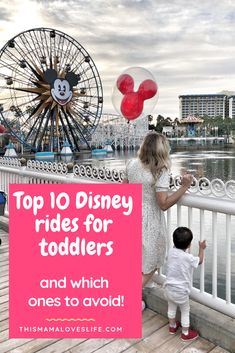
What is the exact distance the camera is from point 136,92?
543 cm

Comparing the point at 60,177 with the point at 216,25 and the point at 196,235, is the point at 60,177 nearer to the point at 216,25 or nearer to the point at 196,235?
the point at 196,235

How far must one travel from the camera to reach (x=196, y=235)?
601cm

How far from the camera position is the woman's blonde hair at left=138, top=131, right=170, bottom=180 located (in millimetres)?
2223

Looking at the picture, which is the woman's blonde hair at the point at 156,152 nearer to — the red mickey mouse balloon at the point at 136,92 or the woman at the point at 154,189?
the woman at the point at 154,189

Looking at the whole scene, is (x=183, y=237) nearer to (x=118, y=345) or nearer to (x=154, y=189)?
(x=154, y=189)

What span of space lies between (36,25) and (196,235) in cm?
2977

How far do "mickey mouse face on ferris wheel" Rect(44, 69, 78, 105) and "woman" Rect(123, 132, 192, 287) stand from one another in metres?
29.9

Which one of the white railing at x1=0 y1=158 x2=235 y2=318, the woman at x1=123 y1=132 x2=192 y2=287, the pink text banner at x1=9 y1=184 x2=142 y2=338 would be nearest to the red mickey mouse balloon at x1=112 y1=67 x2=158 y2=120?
the white railing at x1=0 y1=158 x2=235 y2=318

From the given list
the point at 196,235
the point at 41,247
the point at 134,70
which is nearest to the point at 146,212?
the point at 41,247

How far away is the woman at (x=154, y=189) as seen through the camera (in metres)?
2.23

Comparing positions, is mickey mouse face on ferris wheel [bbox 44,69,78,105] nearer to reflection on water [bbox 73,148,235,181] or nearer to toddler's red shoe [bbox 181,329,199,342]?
reflection on water [bbox 73,148,235,181]

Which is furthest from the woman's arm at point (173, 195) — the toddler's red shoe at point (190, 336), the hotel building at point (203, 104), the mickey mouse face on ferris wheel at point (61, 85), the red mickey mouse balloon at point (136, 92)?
the hotel building at point (203, 104)

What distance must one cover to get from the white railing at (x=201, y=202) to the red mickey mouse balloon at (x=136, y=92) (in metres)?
1.82

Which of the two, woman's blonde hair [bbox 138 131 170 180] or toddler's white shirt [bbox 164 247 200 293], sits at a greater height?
woman's blonde hair [bbox 138 131 170 180]
